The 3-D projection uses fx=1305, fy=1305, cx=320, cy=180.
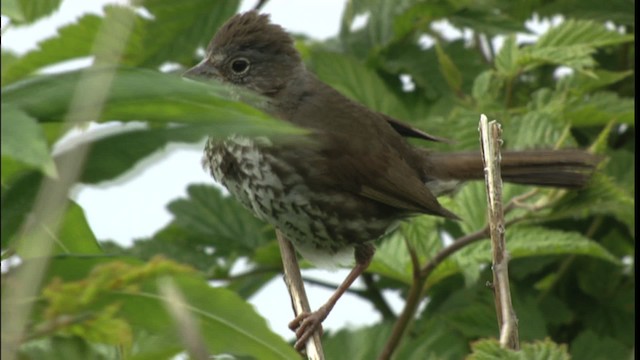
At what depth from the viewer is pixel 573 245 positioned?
13.7 ft

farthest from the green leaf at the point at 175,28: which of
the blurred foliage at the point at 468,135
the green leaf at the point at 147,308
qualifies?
the green leaf at the point at 147,308

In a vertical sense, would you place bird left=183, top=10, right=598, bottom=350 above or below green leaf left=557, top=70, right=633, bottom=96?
below

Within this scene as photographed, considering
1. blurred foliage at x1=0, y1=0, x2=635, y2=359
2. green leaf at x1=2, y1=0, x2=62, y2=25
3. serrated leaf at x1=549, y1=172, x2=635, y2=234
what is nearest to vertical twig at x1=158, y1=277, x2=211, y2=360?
blurred foliage at x1=0, y1=0, x2=635, y2=359

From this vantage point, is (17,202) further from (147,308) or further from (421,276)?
(421,276)

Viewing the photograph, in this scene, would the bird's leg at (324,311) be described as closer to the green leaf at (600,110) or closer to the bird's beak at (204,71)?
the bird's beak at (204,71)

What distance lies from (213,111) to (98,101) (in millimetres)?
146

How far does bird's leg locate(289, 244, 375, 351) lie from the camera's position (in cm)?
354

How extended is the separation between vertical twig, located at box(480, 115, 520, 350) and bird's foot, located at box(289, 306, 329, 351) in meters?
0.79

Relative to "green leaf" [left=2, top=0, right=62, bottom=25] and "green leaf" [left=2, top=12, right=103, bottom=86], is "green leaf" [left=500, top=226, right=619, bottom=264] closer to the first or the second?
"green leaf" [left=2, top=12, right=103, bottom=86]

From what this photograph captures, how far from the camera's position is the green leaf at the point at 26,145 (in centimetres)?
148

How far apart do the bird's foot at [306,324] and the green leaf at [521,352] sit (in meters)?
1.03

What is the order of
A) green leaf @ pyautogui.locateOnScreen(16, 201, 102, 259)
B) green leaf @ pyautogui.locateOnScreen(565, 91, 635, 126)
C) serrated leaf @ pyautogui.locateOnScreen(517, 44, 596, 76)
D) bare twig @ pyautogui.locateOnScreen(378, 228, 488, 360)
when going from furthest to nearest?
green leaf @ pyautogui.locateOnScreen(565, 91, 635, 126), serrated leaf @ pyautogui.locateOnScreen(517, 44, 596, 76), bare twig @ pyautogui.locateOnScreen(378, 228, 488, 360), green leaf @ pyautogui.locateOnScreen(16, 201, 102, 259)


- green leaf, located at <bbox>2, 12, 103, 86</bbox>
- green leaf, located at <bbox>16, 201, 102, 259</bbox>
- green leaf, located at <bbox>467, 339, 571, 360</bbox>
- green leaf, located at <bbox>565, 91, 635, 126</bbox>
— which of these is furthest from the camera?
green leaf, located at <bbox>565, 91, 635, 126</bbox>

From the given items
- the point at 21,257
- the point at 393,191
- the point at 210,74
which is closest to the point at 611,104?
the point at 393,191
